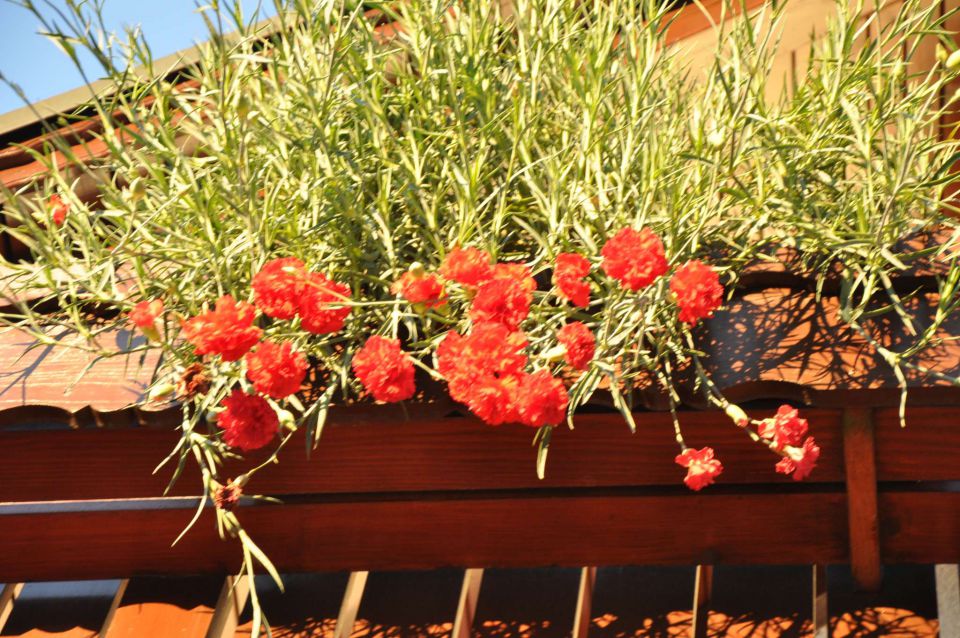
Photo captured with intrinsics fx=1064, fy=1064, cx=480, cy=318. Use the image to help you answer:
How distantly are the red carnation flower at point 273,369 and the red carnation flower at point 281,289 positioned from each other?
4 centimetres

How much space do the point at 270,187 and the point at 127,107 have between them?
0.65 feet

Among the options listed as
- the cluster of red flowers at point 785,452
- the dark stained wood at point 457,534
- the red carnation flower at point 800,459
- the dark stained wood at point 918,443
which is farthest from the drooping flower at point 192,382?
the dark stained wood at point 918,443

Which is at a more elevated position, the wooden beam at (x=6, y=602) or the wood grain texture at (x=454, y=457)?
the wood grain texture at (x=454, y=457)

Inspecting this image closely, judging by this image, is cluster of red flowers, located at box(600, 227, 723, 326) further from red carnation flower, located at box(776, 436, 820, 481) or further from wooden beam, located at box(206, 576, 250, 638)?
wooden beam, located at box(206, 576, 250, 638)

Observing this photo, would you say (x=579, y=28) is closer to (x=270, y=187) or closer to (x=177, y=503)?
(x=270, y=187)

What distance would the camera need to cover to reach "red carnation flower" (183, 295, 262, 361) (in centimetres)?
115

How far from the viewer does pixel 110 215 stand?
54.5 inches

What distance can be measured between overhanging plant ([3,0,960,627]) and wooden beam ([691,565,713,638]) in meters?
0.26

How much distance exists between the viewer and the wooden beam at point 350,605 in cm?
148

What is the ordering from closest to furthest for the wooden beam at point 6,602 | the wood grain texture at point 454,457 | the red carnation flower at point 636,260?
the red carnation flower at point 636,260, the wood grain texture at point 454,457, the wooden beam at point 6,602

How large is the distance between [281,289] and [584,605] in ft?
Answer: 2.14

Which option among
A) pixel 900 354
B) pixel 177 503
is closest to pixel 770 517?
pixel 900 354

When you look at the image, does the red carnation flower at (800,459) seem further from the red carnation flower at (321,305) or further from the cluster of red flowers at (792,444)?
the red carnation flower at (321,305)

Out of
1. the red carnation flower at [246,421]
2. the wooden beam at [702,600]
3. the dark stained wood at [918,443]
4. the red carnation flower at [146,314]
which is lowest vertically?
the wooden beam at [702,600]
